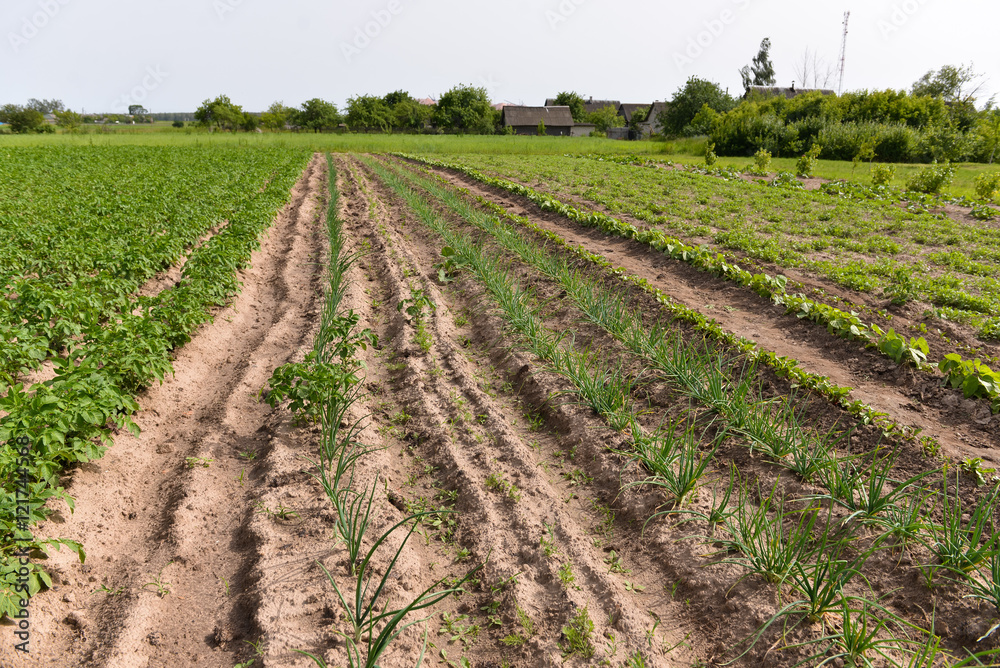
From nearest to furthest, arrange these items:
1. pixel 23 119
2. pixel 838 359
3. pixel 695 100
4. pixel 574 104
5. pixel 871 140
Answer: pixel 838 359 → pixel 871 140 → pixel 695 100 → pixel 23 119 → pixel 574 104

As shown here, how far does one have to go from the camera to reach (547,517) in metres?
3.41

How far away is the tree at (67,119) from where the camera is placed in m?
60.6

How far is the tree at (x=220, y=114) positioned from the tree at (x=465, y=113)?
24.9 metres

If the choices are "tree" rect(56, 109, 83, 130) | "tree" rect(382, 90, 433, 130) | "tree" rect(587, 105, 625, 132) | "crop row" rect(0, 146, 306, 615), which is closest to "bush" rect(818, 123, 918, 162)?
"crop row" rect(0, 146, 306, 615)

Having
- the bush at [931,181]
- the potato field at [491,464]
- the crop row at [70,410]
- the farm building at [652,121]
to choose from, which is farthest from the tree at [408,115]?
the crop row at [70,410]

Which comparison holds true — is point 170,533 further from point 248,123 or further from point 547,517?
point 248,123

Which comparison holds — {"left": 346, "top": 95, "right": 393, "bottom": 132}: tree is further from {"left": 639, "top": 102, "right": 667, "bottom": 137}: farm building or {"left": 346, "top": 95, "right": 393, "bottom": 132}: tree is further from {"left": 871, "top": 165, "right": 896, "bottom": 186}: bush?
{"left": 871, "top": 165, "right": 896, "bottom": 186}: bush

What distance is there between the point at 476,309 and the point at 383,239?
4416mm

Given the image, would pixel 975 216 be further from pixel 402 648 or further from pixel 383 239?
pixel 402 648

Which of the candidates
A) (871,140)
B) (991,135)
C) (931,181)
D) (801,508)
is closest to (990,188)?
(931,181)

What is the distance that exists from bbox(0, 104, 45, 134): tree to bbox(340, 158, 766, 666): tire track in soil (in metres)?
77.0

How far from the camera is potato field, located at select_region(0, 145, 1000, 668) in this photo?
8.46 ft

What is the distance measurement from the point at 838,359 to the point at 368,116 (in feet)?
225

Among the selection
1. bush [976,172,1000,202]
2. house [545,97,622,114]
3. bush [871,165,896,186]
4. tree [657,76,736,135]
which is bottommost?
bush [976,172,1000,202]
